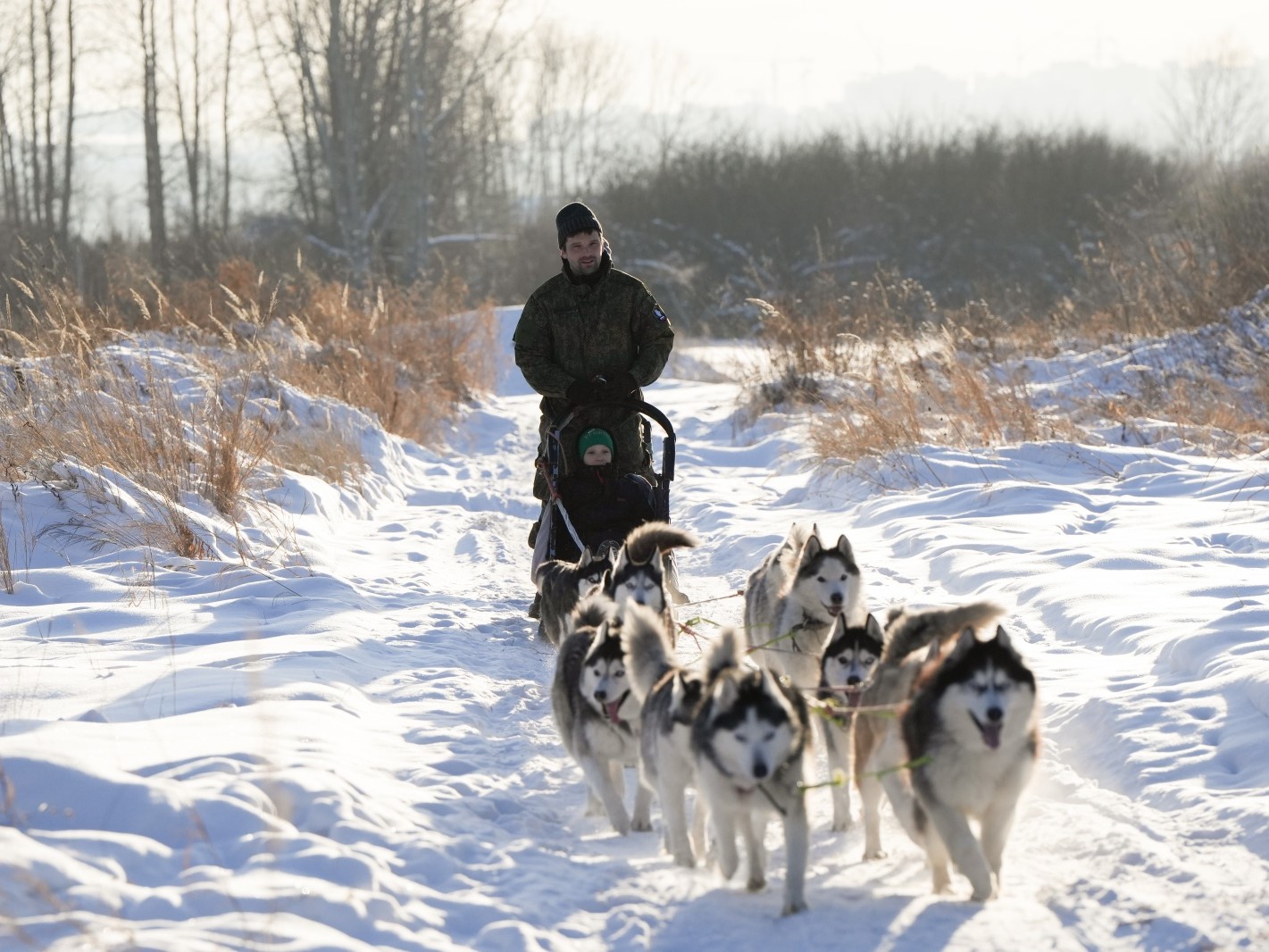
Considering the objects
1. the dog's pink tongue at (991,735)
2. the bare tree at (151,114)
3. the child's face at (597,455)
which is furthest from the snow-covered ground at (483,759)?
the bare tree at (151,114)

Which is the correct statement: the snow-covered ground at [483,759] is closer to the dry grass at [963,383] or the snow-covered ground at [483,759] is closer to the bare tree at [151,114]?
the dry grass at [963,383]

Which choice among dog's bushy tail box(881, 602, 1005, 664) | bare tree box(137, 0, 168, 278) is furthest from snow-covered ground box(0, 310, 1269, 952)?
bare tree box(137, 0, 168, 278)

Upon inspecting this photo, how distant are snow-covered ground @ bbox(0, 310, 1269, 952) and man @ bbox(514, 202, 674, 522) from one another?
3.78 ft

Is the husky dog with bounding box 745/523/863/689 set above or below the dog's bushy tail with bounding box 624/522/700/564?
below

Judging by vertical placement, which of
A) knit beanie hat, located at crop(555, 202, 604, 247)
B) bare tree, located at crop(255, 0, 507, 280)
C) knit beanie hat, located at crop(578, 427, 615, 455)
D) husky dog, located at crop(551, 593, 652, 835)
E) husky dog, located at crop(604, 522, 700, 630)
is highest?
bare tree, located at crop(255, 0, 507, 280)

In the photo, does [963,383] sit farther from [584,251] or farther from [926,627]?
[926,627]

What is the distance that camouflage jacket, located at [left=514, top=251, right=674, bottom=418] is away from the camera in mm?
6605

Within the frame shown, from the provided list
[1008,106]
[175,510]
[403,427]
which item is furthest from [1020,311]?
[1008,106]

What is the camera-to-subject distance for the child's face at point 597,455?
655cm

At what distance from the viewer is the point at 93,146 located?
33.1 metres

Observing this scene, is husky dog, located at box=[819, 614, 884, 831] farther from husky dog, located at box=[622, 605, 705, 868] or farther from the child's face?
the child's face

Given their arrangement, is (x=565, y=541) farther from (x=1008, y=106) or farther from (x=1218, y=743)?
(x=1008, y=106)

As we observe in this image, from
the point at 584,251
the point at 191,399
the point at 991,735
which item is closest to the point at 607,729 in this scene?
the point at 991,735

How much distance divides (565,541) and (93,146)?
31.2 m
